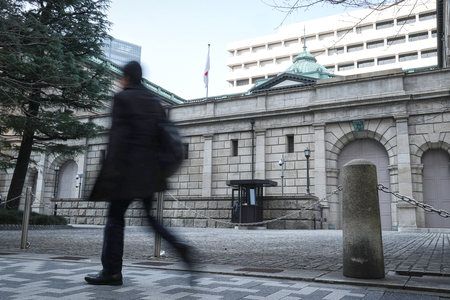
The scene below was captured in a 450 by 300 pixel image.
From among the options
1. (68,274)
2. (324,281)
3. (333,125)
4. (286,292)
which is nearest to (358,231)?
(324,281)

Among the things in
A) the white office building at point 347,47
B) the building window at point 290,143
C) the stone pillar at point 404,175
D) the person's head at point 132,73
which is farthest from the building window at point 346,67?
the person's head at point 132,73

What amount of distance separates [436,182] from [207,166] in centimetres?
1420

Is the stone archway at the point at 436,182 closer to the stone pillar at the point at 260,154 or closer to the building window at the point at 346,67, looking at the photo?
the stone pillar at the point at 260,154

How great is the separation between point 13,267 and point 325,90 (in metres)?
22.3

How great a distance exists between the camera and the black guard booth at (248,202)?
19.5 meters

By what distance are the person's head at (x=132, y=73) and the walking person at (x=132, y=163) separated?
149mm

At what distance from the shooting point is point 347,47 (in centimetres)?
7731

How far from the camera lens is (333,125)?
79.3 ft

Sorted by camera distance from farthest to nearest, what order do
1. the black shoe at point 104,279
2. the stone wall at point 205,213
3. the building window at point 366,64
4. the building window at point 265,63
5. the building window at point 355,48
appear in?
the building window at point 265,63, the building window at point 355,48, the building window at point 366,64, the stone wall at point 205,213, the black shoe at point 104,279

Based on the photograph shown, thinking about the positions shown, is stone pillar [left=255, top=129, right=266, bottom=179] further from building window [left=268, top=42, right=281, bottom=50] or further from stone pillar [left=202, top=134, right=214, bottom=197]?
building window [left=268, top=42, right=281, bottom=50]

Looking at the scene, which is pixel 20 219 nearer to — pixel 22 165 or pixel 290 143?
Answer: pixel 22 165

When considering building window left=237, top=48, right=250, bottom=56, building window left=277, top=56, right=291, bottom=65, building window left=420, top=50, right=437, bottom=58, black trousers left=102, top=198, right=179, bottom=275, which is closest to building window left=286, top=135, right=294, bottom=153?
black trousers left=102, top=198, right=179, bottom=275

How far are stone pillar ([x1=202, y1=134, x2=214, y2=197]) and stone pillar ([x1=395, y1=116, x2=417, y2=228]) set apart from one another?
39.2 ft

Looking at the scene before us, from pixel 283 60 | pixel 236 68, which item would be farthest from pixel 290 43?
pixel 236 68
